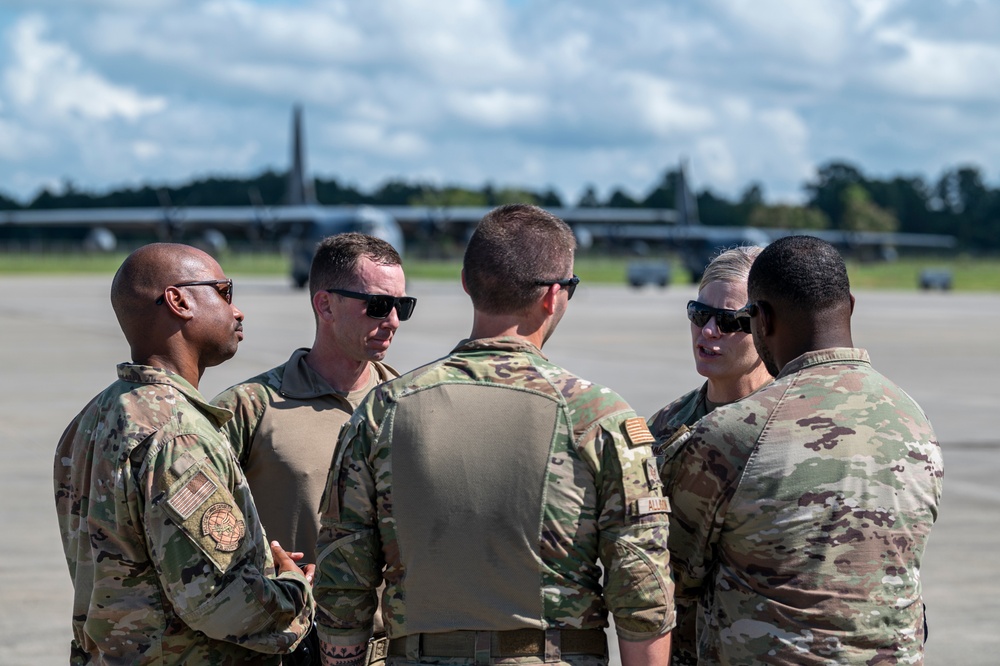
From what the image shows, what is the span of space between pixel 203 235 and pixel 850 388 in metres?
68.2

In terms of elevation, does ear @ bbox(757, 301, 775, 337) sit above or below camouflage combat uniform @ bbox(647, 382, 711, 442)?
above

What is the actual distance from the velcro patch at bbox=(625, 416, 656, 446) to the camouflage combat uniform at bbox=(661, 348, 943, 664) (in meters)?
0.19

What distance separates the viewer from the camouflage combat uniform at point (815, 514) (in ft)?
8.66

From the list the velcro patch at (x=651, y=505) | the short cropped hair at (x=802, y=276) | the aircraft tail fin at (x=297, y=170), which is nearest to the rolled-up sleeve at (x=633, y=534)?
the velcro patch at (x=651, y=505)

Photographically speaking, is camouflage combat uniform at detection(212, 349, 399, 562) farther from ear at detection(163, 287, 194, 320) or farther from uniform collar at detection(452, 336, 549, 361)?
uniform collar at detection(452, 336, 549, 361)

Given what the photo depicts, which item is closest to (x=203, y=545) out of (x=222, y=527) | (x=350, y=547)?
(x=222, y=527)

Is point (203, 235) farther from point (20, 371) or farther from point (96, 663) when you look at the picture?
point (96, 663)

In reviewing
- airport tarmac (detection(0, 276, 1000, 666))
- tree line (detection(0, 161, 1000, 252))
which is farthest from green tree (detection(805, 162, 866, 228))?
airport tarmac (detection(0, 276, 1000, 666))

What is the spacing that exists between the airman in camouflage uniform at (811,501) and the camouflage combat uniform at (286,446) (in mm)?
1368

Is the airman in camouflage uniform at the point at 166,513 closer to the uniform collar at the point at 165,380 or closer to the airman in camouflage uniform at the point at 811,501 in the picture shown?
the uniform collar at the point at 165,380

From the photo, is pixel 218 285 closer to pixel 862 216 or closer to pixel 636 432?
pixel 636 432

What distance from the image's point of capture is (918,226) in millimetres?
146625

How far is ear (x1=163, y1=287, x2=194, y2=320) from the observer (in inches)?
116

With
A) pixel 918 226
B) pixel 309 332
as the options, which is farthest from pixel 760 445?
pixel 918 226
